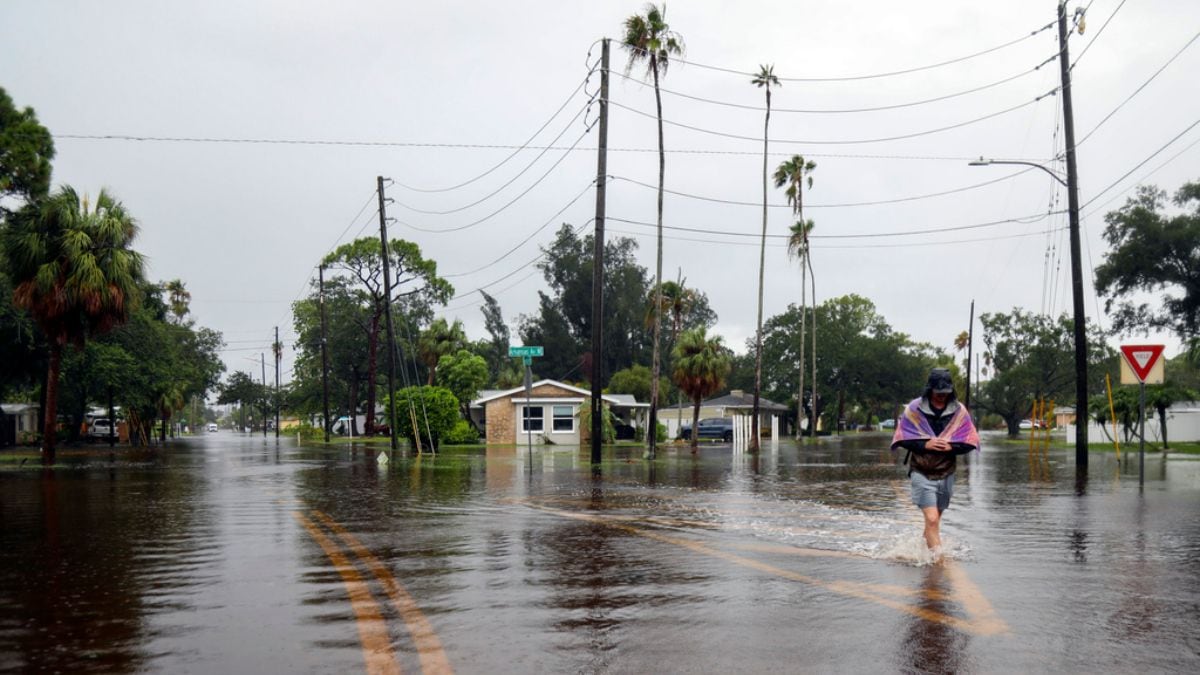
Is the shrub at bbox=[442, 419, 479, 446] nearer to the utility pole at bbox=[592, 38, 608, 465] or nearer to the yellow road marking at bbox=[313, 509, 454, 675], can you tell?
the utility pole at bbox=[592, 38, 608, 465]

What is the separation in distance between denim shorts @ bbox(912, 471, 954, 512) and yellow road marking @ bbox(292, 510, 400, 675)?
16.8 ft

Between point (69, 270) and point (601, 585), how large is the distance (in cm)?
2826

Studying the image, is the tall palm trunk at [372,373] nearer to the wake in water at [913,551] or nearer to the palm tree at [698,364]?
the palm tree at [698,364]

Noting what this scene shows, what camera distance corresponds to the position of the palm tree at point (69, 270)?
31.8 meters

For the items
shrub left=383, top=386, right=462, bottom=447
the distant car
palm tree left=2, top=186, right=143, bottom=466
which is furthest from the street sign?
the distant car

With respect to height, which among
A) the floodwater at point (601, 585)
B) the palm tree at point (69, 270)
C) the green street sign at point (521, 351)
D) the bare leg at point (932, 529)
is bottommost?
the floodwater at point (601, 585)

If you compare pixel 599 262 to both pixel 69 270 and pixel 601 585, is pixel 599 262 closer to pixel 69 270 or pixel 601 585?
pixel 69 270

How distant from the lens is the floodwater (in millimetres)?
6430

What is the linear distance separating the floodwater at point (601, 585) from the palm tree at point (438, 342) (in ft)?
192

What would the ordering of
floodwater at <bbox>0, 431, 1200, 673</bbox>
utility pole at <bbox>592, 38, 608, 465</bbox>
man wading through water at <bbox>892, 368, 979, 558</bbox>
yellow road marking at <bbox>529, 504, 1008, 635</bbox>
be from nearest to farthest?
1. floodwater at <bbox>0, 431, 1200, 673</bbox>
2. yellow road marking at <bbox>529, 504, 1008, 635</bbox>
3. man wading through water at <bbox>892, 368, 979, 558</bbox>
4. utility pole at <bbox>592, 38, 608, 465</bbox>

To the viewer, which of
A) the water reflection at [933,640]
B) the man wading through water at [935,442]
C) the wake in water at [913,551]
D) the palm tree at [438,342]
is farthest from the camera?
the palm tree at [438,342]

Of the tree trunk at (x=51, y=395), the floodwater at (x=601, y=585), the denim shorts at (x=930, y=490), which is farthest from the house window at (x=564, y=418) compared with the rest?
the denim shorts at (x=930, y=490)

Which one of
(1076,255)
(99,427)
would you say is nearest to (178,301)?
(99,427)

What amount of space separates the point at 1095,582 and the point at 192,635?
697cm
